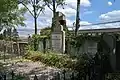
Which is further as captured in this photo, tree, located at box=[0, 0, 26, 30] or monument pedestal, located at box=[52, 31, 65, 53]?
tree, located at box=[0, 0, 26, 30]

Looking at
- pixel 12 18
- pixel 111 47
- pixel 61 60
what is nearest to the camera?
pixel 111 47

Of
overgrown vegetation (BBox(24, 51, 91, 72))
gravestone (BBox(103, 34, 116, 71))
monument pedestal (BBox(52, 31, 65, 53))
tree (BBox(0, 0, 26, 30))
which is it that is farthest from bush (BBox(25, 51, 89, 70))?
tree (BBox(0, 0, 26, 30))

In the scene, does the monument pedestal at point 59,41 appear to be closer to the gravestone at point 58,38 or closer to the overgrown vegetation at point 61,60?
the gravestone at point 58,38

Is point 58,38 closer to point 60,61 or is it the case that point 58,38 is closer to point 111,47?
point 60,61

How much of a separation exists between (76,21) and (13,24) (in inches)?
714

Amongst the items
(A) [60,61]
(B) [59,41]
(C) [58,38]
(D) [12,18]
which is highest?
(D) [12,18]

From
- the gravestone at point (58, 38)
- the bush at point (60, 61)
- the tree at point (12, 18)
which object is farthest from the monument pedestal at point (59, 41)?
the tree at point (12, 18)

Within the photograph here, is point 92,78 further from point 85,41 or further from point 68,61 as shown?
point 85,41

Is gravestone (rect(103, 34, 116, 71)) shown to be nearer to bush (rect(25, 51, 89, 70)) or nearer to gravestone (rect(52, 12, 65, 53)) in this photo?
bush (rect(25, 51, 89, 70))

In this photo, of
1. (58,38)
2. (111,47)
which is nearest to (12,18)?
(58,38)

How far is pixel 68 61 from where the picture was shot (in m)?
11.8

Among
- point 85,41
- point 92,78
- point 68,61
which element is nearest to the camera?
point 92,78

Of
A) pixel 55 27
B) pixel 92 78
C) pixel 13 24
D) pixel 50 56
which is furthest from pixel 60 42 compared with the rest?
pixel 13 24

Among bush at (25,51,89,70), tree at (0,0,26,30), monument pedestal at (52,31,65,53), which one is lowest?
bush at (25,51,89,70)
